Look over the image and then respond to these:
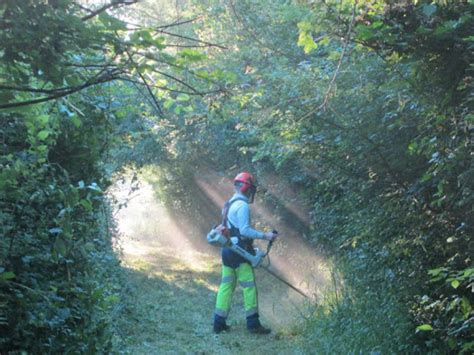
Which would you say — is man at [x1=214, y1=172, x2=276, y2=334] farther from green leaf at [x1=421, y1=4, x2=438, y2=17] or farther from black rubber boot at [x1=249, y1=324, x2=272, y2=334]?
green leaf at [x1=421, y1=4, x2=438, y2=17]

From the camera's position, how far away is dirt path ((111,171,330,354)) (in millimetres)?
7598

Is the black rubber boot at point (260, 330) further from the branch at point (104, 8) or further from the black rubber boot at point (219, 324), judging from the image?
the branch at point (104, 8)

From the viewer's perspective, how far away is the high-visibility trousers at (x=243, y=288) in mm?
8570

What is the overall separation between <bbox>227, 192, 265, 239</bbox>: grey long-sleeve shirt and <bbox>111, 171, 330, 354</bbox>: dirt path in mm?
1097

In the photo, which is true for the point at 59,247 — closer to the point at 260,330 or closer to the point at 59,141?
the point at 59,141

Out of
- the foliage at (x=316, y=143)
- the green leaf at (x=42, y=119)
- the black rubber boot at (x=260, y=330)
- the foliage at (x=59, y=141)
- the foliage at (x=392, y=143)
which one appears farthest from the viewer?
the black rubber boot at (x=260, y=330)

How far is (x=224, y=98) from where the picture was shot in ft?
11.3

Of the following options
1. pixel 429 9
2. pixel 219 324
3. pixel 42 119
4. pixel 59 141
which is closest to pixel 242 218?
pixel 219 324

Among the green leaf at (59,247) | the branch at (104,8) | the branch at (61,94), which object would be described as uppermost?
the branch at (104,8)

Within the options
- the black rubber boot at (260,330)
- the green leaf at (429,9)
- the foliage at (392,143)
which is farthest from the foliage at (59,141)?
the black rubber boot at (260,330)

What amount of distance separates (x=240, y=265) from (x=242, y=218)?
2.29 feet

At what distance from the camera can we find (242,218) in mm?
8844

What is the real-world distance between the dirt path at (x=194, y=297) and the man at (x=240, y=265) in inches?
9.9

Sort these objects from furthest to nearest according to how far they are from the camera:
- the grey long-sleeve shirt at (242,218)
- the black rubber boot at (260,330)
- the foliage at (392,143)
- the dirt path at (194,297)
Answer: the grey long-sleeve shirt at (242,218) < the black rubber boot at (260,330) < the dirt path at (194,297) < the foliage at (392,143)
